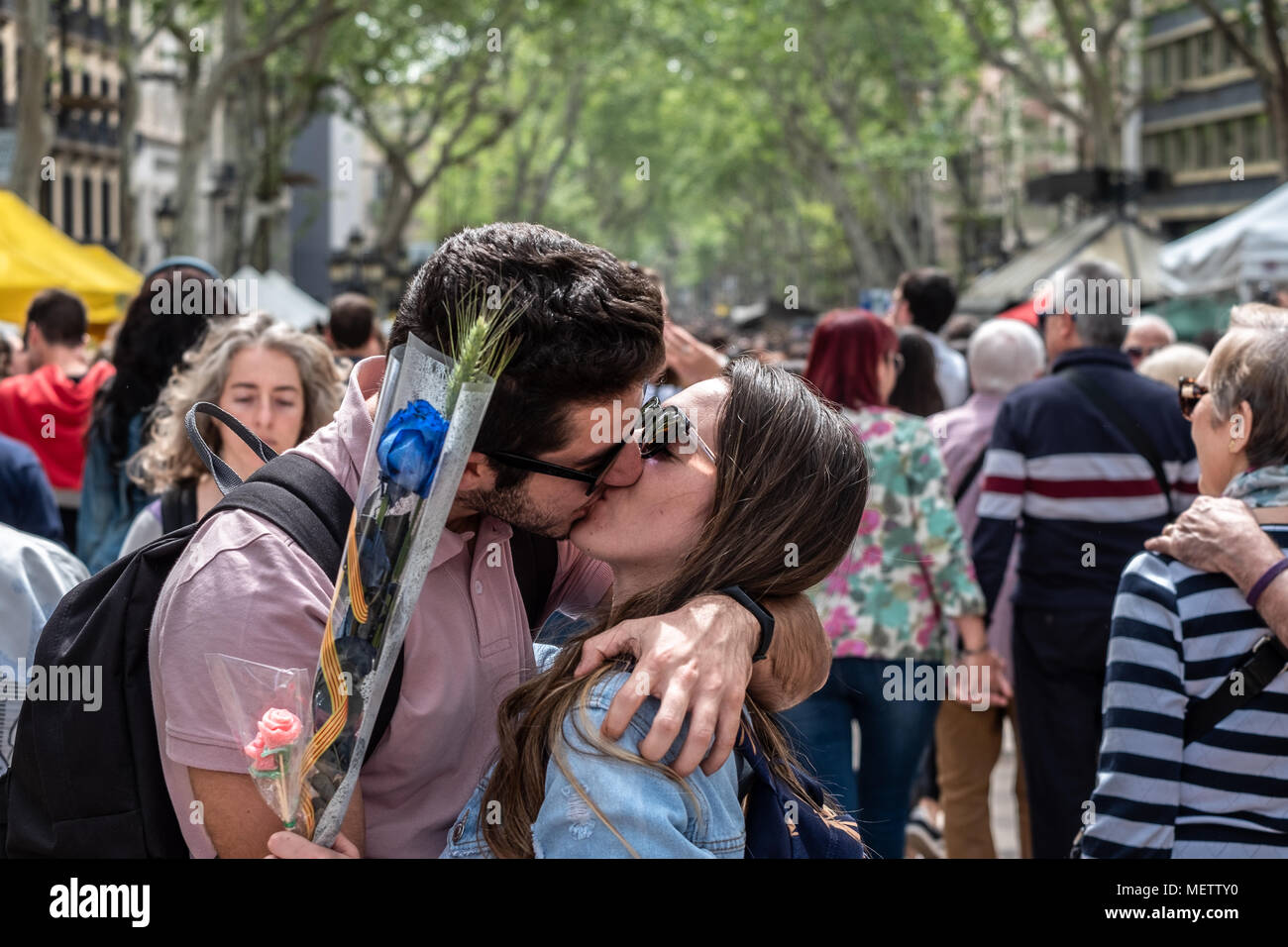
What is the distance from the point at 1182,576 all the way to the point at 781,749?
54.1 inches

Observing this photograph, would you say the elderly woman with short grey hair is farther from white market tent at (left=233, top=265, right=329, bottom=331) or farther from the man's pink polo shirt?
white market tent at (left=233, top=265, right=329, bottom=331)

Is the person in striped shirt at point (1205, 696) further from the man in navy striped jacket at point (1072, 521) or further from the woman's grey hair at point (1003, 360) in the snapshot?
the woman's grey hair at point (1003, 360)

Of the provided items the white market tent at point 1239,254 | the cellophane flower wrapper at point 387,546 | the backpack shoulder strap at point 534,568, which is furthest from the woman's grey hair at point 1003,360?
the white market tent at point 1239,254

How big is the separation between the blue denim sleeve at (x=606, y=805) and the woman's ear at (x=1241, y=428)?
6.06 ft

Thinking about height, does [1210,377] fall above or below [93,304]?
below

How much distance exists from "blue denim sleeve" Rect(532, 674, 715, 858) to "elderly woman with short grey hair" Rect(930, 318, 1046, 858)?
428 cm

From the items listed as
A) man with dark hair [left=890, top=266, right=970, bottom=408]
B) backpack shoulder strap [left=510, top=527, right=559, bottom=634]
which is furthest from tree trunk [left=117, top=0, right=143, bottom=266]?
backpack shoulder strap [left=510, top=527, right=559, bottom=634]

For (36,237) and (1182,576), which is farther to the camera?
(36,237)

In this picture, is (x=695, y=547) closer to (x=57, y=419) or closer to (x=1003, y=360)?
(x=1003, y=360)

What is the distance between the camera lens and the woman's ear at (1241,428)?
10.9 ft

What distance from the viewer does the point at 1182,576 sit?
3293mm

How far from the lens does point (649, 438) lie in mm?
2311
